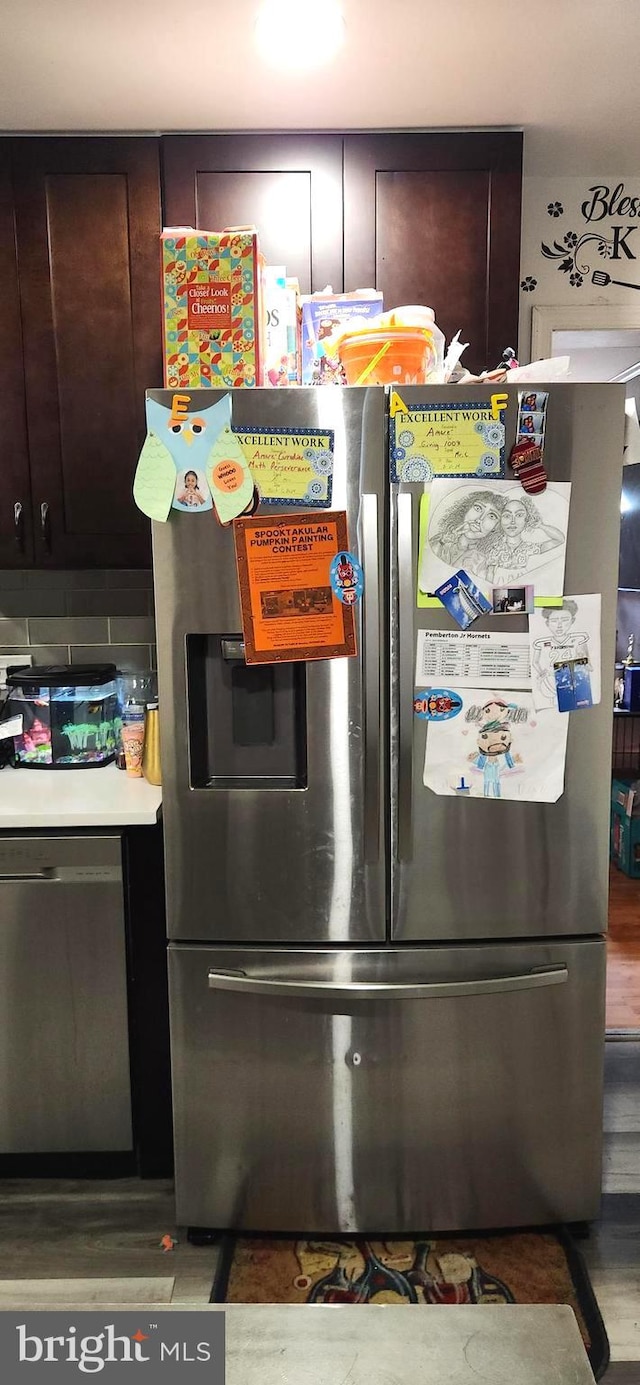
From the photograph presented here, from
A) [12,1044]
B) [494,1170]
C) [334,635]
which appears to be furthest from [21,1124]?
[334,635]

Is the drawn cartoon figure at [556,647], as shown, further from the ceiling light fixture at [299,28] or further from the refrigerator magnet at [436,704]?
the ceiling light fixture at [299,28]

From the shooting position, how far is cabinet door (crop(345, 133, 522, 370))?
2.21 meters

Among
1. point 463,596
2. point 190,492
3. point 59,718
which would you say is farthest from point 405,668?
point 59,718

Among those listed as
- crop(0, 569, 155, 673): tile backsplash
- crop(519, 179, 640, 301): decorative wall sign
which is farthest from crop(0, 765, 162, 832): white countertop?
crop(519, 179, 640, 301): decorative wall sign

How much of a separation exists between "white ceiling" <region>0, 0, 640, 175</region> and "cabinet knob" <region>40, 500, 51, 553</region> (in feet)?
3.03

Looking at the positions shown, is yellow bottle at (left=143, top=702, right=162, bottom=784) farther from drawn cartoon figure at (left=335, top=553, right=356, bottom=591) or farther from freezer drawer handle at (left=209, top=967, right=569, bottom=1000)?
drawn cartoon figure at (left=335, top=553, right=356, bottom=591)

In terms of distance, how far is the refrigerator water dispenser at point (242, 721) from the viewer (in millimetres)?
1821

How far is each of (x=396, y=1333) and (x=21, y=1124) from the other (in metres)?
1.72

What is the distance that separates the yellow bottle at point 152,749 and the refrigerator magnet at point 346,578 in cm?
68

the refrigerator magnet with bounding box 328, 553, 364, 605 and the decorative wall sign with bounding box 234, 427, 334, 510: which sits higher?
the decorative wall sign with bounding box 234, 427, 334, 510

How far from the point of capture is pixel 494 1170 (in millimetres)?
1900

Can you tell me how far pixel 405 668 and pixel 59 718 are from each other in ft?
3.54

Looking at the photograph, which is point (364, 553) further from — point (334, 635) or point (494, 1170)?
point (494, 1170)

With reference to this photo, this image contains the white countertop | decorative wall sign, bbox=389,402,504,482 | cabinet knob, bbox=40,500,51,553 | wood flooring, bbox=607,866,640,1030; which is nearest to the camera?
decorative wall sign, bbox=389,402,504,482
